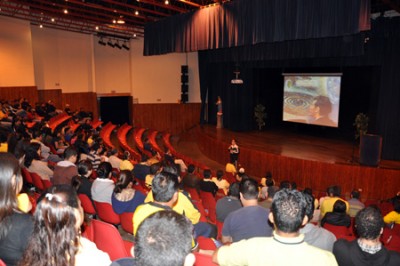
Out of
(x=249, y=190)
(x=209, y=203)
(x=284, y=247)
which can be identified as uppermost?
(x=284, y=247)

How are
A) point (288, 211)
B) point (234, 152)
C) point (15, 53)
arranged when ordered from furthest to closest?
1. point (15, 53)
2. point (234, 152)
3. point (288, 211)

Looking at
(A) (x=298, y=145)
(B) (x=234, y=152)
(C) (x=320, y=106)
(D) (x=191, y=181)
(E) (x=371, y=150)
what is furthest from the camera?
(C) (x=320, y=106)

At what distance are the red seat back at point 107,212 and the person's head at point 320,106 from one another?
10153 millimetres

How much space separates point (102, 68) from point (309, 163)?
1348 centimetres

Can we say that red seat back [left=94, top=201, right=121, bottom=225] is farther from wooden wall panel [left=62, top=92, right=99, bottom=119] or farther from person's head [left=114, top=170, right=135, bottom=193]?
wooden wall panel [left=62, top=92, right=99, bottom=119]

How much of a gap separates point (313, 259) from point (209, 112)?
611 inches

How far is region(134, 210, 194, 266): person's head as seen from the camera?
1428 mm

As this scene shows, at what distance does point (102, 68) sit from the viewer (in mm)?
19391

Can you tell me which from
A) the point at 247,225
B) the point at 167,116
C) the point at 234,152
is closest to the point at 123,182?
the point at 247,225

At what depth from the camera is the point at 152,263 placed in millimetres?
1423

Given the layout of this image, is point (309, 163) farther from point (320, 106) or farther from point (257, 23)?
point (257, 23)

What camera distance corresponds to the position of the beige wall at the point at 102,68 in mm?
17641

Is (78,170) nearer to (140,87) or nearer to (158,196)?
(158,196)

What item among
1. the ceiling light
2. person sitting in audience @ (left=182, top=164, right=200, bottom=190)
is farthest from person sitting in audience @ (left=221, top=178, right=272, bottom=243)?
the ceiling light
